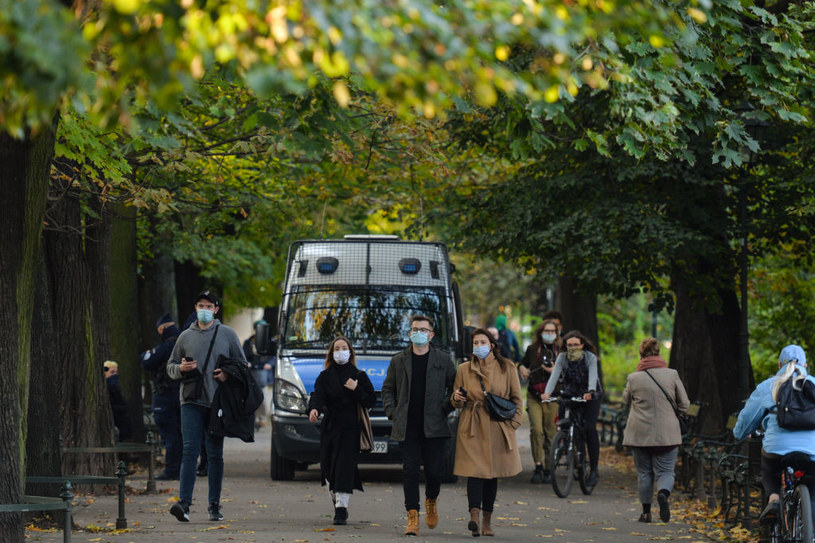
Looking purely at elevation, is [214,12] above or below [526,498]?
above

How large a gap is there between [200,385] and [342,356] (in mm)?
1378

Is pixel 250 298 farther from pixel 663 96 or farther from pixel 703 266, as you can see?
pixel 663 96

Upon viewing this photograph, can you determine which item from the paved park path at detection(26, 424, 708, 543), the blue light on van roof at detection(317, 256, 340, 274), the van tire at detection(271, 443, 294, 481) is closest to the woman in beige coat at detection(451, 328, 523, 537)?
the paved park path at detection(26, 424, 708, 543)

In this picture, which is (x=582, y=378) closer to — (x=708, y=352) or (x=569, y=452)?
(x=569, y=452)

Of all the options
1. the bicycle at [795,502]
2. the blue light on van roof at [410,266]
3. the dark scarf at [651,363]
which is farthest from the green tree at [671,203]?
the bicycle at [795,502]

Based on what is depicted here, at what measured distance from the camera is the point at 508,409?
11953mm

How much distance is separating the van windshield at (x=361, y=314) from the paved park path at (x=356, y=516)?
1832mm

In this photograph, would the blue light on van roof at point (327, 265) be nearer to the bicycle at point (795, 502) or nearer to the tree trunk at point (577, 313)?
the bicycle at point (795, 502)

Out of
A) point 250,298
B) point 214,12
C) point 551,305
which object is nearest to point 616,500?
point 214,12

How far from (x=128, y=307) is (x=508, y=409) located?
8.38 metres

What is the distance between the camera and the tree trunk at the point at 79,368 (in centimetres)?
1484

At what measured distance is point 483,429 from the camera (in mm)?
11977

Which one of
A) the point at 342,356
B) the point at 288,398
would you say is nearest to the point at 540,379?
the point at 288,398

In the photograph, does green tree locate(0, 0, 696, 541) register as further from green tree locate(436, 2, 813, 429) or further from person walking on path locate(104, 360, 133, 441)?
person walking on path locate(104, 360, 133, 441)
